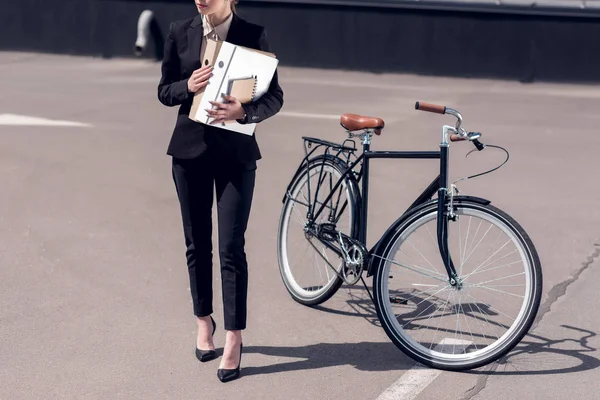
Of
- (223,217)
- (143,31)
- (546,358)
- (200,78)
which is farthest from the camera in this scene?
(143,31)

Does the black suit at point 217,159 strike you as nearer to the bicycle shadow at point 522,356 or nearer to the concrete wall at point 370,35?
the bicycle shadow at point 522,356

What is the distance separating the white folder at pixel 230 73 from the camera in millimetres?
4637

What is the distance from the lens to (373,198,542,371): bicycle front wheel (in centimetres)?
493

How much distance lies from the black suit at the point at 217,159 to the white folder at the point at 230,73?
3.9 inches

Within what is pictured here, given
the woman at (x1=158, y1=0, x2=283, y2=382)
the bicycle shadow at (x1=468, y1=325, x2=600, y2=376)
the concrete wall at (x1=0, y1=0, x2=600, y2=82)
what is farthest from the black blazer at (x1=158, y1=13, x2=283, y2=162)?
the concrete wall at (x1=0, y1=0, x2=600, y2=82)

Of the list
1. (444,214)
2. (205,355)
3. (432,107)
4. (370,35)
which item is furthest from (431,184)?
(370,35)

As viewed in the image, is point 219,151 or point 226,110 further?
point 219,151

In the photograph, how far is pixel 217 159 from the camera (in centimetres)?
484

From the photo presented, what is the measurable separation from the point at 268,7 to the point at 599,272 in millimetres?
11211

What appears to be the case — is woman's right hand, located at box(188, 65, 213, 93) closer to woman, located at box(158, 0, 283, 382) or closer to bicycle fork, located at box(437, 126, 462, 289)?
woman, located at box(158, 0, 283, 382)

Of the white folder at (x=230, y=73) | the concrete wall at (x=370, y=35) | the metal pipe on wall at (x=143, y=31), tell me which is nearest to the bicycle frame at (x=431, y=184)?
the white folder at (x=230, y=73)

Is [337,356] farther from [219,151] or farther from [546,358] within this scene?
[219,151]

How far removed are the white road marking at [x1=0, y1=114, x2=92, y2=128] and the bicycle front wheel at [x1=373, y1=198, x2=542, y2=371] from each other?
6.05 meters

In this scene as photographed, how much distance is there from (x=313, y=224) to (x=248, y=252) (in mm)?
1295
